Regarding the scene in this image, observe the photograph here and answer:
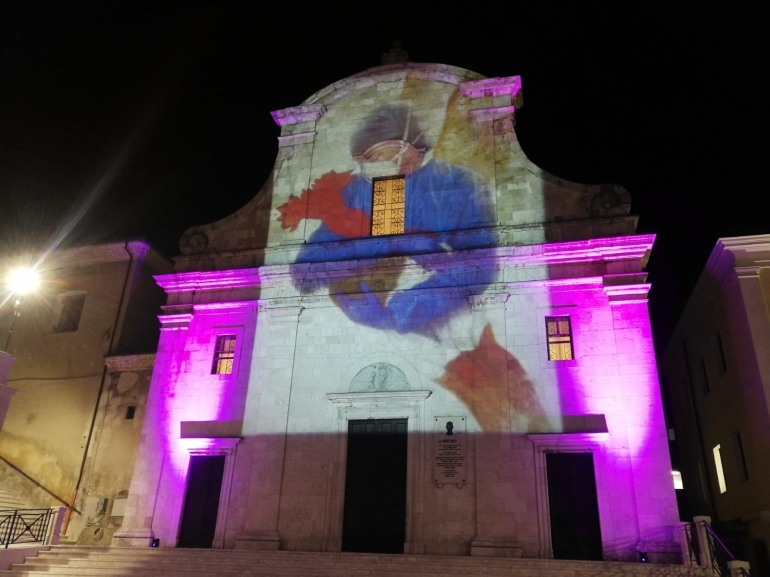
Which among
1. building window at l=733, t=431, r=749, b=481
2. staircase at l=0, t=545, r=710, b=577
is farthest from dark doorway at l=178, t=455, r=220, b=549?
building window at l=733, t=431, r=749, b=481

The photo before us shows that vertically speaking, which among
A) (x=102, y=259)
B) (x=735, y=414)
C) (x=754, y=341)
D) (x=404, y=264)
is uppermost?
(x=102, y=259)

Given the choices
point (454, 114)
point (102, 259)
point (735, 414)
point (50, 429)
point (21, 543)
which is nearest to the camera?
point (21, 543)

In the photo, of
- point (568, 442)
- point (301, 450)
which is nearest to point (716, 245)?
point (568, 442)

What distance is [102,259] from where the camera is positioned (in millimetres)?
23453

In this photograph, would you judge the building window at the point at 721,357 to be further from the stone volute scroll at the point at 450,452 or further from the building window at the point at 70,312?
the building window at the point at 70,312

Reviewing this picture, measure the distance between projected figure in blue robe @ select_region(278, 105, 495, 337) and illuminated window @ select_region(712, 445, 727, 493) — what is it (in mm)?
9495

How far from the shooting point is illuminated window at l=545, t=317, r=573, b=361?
15.7 meters

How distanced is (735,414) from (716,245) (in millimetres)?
4761

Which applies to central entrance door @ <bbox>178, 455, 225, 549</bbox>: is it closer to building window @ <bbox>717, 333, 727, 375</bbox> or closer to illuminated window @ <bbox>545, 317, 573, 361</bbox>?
illuminated window @ <bbox>545, 317, 573, 361</bbox>

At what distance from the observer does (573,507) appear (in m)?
14.3

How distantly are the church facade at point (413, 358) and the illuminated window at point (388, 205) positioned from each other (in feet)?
0.22

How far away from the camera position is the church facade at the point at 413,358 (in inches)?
573

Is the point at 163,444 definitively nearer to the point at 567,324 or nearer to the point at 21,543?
the point at 21,543

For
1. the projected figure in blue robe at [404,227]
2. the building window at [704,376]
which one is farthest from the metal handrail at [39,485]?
the building window at [704,376]
